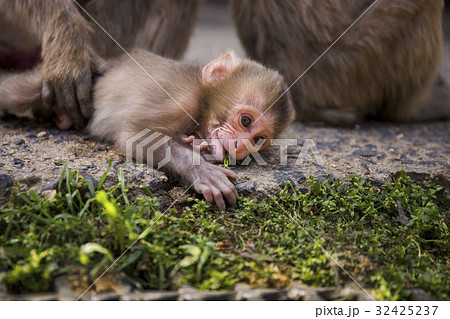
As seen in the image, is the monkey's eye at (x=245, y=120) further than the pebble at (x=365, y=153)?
No

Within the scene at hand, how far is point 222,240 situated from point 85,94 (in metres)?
1.46

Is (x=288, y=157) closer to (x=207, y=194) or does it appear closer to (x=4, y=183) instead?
(x=207, y=194)

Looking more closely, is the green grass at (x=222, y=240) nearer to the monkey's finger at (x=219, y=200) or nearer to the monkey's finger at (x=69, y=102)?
the monkey's finger at (x=219, y=200)

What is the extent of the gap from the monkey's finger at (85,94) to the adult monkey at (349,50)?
1.48 metres

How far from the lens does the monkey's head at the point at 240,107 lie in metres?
2.73

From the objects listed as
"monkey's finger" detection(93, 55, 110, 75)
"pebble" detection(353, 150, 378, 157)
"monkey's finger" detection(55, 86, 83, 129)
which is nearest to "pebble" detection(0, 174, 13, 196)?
"monkey's finger" detection(55, 86, 83, 129)

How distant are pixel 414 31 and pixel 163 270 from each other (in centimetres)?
277

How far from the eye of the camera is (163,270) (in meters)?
1.79

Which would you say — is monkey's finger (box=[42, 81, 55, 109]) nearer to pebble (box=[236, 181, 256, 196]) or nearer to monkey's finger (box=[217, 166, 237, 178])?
monkey's finger (box=[217, 166, 237, 178])

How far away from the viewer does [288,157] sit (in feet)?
9.77

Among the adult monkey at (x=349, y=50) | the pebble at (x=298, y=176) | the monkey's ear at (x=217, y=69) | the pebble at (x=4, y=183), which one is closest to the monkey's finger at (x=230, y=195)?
the pebble at (x=298, y=176)

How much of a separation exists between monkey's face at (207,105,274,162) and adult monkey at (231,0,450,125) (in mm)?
978

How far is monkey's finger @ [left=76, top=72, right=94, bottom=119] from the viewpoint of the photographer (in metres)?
2.91

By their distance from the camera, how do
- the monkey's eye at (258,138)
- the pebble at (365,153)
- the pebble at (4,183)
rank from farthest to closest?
the pebble at (365,153)
the monkey's eye at (258,138)
the pebble at (4,183)
